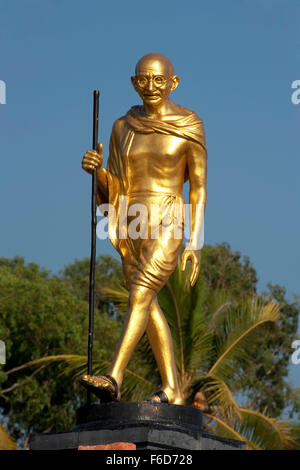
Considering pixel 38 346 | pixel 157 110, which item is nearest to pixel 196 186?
pixel 157 110

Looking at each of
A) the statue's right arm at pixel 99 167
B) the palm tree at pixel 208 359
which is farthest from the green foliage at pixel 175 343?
the statue's right arm at pixel 99 167

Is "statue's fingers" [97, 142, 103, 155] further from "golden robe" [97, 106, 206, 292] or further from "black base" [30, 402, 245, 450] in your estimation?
"black base" [30, 402, 245, 450]

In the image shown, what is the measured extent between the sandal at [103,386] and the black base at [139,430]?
0.36ft

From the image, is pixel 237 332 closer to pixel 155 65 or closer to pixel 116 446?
pixel 155 65

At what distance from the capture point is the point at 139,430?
288 inches

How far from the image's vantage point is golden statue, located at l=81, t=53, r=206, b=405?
8352mm

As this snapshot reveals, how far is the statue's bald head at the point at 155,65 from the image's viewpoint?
861 cm

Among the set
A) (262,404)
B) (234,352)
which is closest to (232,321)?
(234,352)

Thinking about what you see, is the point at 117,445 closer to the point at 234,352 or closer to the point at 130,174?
the point at 130,174

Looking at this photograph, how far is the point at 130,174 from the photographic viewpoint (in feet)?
28.4

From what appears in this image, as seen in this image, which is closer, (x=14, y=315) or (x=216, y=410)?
(x=216, y=410)

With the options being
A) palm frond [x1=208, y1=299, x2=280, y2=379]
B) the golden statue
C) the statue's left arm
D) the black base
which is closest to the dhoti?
the golden statue

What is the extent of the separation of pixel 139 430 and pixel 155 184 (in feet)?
7.70
